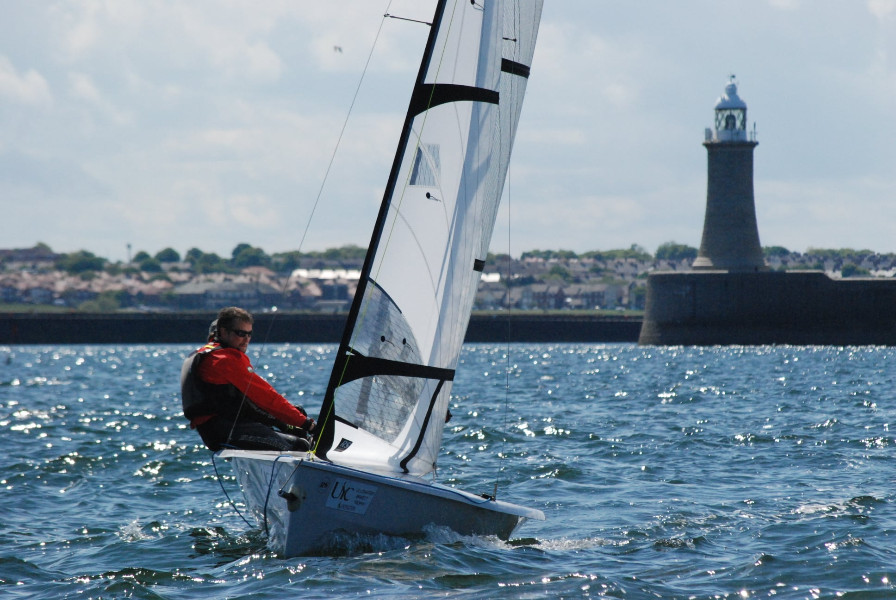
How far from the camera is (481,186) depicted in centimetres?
763

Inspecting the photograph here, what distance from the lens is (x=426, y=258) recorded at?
7371 millimetres

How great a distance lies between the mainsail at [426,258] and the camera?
722cm

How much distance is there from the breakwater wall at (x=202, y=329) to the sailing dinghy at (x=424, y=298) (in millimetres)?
54975

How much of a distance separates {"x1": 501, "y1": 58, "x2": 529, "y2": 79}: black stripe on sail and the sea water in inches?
123

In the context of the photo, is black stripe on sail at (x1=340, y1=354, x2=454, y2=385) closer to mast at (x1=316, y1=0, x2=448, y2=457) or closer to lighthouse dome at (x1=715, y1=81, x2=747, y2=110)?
mast at (x1=316, y1=0, x2=448, y2=457)

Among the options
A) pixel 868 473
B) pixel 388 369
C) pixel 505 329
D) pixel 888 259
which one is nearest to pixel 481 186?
pixel 388 369

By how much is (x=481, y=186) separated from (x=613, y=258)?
604 feet

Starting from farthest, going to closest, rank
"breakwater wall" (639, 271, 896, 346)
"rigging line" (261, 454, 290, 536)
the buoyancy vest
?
"breakwater wall" (639, 271, 896, 346) → the buoyancy vest → "rigging line" (261, 454, 290, 536)

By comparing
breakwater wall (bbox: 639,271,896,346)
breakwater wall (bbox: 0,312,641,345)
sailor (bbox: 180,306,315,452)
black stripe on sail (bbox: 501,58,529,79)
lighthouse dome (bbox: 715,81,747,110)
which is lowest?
breakwater wall (bbox: 0,312,641,345)

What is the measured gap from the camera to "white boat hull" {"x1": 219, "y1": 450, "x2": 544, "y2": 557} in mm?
6535

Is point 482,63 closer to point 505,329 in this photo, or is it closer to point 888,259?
point 505,329

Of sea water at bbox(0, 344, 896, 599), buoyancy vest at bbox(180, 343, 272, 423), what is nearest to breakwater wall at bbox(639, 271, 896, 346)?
sea water at bbox(0, 344, 896, 599)

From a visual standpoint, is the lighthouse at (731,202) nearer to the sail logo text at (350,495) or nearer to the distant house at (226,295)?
the sail logo text at (350,495)

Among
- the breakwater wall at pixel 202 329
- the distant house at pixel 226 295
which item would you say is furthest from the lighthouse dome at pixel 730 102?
the distant house at pixel 226 295
